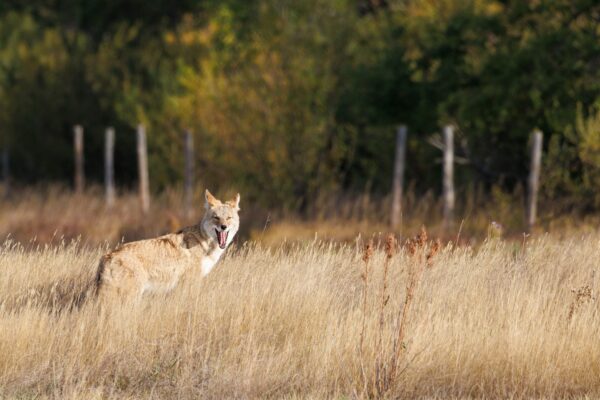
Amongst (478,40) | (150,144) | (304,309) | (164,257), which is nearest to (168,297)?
(164,257)

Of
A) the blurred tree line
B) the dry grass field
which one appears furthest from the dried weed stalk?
the blurred tree line

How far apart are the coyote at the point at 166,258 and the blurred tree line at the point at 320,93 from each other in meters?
8.78

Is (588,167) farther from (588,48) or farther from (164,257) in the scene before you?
(164,257)

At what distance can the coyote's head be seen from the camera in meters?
10.1

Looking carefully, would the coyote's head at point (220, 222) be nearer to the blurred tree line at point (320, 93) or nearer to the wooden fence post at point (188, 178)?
the blurred tree line at point (320, 93)

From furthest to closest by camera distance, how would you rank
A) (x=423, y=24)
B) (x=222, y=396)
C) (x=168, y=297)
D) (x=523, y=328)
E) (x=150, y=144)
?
(x=150, y=144) → (x=423, y=24) → (x=168, y=297) → (x=523, y=328) → (x=222, y=396)

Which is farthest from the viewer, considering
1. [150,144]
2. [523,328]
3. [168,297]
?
[150,144]

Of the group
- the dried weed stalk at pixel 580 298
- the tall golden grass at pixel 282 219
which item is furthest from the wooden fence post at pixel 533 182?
the dried weed stalk at pixel 580 298

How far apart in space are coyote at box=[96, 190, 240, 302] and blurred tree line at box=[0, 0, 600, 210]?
8782 mm

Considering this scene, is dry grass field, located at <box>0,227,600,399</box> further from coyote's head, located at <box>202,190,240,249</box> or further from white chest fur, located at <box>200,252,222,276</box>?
coyote's head, located at <box>202,190,240,249</box>

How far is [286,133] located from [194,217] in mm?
3981

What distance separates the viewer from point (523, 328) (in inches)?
343

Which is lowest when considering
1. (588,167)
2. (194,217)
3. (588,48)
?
(194,217)

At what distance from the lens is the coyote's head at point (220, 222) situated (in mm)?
10078
